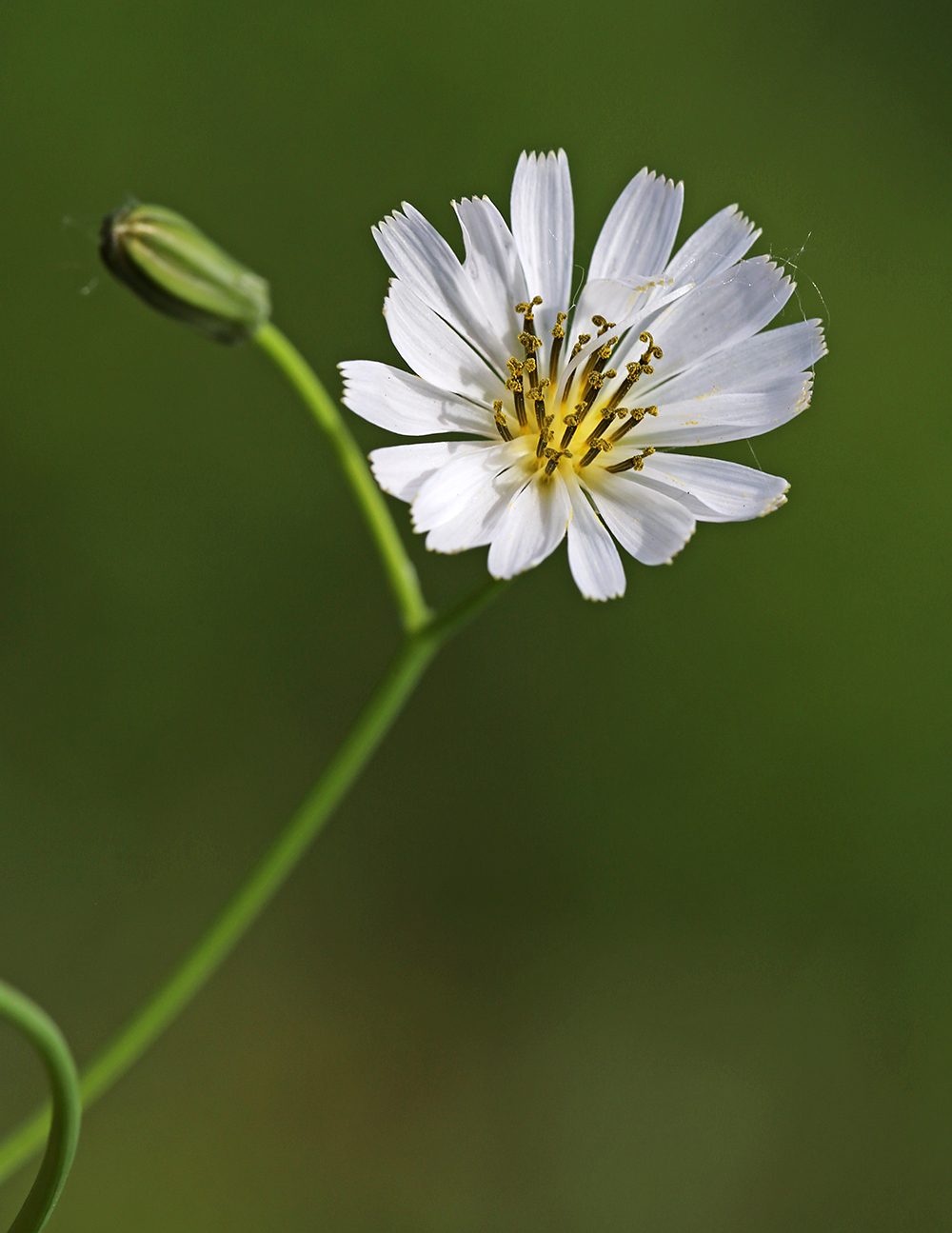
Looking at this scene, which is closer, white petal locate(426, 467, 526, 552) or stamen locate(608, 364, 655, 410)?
white petal locate(426, 467, 526, 552)

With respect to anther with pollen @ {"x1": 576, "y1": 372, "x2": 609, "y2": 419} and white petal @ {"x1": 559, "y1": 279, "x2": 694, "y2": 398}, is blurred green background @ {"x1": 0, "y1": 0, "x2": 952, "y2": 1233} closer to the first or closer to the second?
anther with pollen @ {"x1": 576, "y1": 372, "x2": 609, "y2": 419}

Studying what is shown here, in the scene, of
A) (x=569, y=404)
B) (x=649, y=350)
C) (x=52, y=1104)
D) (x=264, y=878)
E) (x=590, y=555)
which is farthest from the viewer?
(x=569, y=404)

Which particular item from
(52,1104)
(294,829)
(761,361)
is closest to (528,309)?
(761,361)

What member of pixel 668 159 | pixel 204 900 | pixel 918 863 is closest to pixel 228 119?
pixel 668 159

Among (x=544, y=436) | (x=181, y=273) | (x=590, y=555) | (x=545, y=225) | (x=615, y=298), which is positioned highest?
(x=181, y=273)

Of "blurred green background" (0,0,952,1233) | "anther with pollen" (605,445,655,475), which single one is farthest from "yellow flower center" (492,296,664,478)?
"blurred green background" (0,0,952,1233)

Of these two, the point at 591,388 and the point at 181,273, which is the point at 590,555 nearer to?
the point at 591,388

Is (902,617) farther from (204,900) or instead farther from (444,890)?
(204,900)

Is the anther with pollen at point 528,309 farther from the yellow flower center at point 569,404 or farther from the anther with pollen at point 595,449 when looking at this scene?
the anther with pollen at point 595,449
